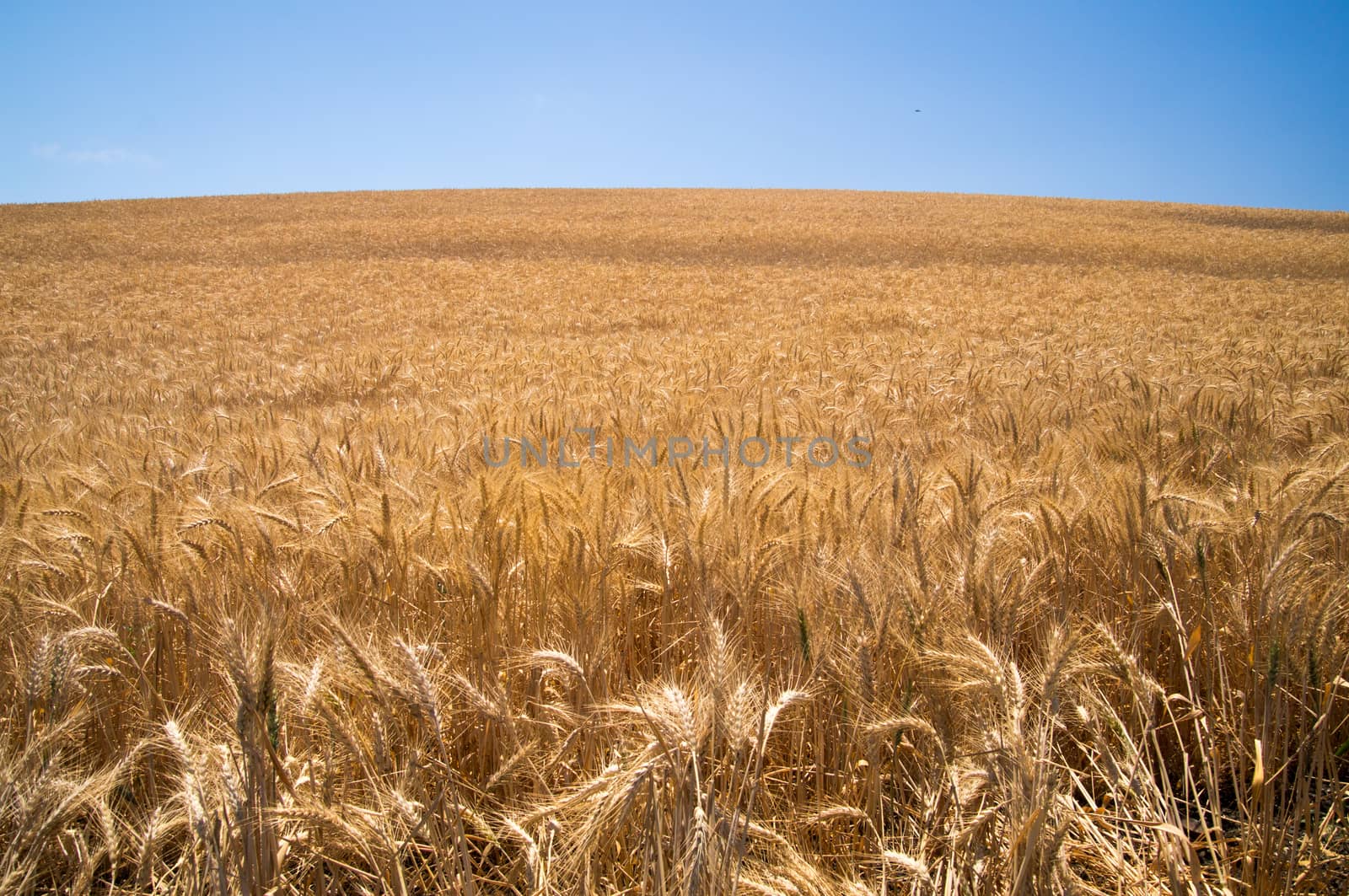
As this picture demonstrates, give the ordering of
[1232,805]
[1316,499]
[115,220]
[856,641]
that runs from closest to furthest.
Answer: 1. [856,641]
2. [1232,805]
3. [1316,499]
4. [115,220]

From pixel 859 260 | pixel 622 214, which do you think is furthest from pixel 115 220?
pixel 859 260

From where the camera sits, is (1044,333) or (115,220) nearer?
(1044,333)

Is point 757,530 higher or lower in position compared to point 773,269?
lower

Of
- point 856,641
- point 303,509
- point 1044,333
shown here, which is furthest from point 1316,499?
point 1044,333

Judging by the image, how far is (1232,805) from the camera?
1406mm

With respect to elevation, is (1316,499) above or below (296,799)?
above

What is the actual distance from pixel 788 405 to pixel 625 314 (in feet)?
30.1

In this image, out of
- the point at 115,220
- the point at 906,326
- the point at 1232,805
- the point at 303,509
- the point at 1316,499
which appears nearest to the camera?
the point at 1232,805

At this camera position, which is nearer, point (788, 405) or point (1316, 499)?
point (1316, 499)

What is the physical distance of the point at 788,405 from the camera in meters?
4.17

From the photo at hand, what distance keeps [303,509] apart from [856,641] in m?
1.68

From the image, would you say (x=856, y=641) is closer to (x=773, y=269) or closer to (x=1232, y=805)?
(x=1232, y=805)

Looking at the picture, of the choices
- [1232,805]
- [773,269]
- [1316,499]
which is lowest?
[1232,805]

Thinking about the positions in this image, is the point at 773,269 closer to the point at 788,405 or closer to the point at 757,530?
the point at 788,405
